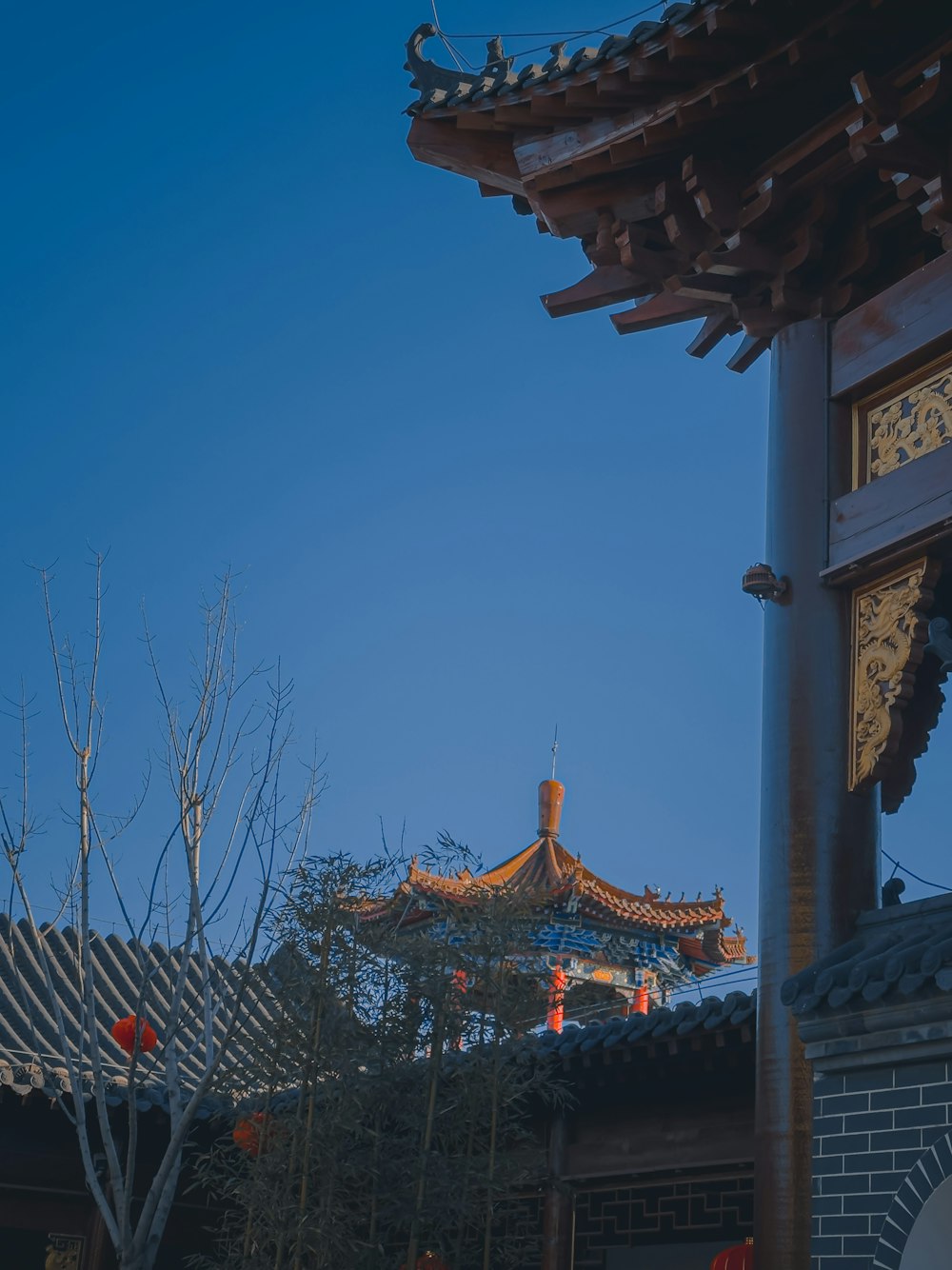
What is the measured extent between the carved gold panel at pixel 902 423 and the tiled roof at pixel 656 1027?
229 centimetres

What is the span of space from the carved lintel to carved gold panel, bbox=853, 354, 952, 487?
0.50 metres

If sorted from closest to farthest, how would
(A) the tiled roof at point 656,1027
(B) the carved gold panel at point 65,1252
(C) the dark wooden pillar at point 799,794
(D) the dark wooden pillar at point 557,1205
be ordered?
1. (C) the dark wooden pillar at point 799,794
2. (A) the tiled roof at point 656,1027
3. (D) the dark wooden pillar at point 557,1205
4. (B) the carved gold panel at point 65,1252

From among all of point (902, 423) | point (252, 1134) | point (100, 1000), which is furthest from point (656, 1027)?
point (100, 1000)

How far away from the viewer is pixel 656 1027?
680 cm

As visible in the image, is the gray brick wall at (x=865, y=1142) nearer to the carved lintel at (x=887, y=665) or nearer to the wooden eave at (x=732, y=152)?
the carved lintel at (x=887, y=665)

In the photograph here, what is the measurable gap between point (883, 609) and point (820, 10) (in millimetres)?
2407

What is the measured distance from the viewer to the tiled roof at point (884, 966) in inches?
186

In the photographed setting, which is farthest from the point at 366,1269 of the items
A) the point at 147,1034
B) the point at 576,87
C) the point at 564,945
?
the point at 564,945

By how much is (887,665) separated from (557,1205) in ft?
11.6

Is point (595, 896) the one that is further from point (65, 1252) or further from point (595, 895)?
point (65, 1252)

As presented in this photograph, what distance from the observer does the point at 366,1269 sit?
688 centimetres

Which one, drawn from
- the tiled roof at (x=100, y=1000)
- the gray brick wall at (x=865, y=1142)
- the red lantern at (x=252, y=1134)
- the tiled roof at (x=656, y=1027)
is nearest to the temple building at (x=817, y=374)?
the gray brick wall at (x=865, y=1142)

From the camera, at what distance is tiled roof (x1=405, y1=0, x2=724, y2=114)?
20.4ft

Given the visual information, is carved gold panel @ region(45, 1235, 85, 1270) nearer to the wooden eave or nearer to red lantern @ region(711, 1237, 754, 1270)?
red lantern @ region(711, 1237, 754, 1270)
